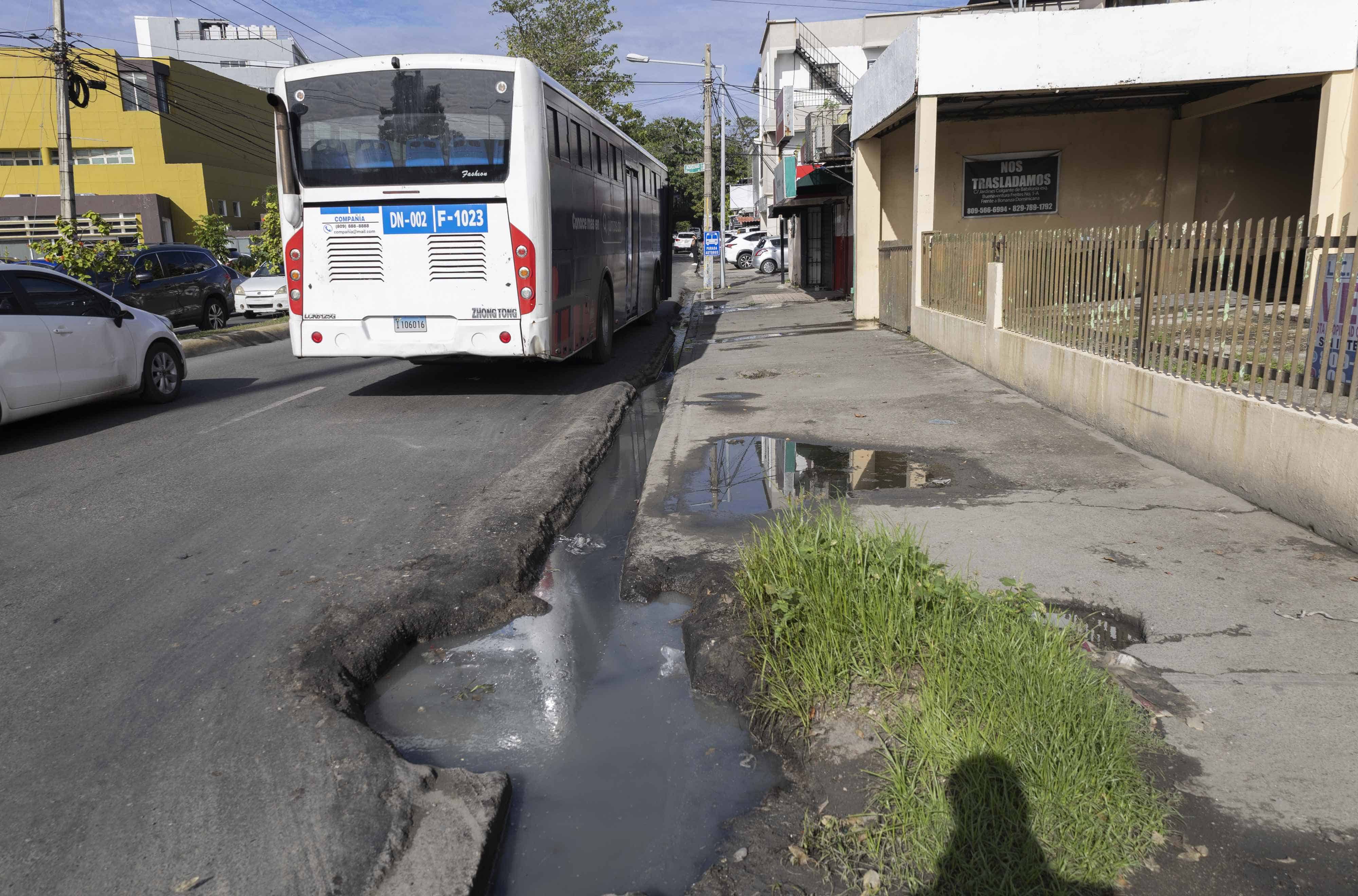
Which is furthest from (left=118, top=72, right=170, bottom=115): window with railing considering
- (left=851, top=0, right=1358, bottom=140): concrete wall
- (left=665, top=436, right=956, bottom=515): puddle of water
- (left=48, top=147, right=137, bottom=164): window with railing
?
(left=665, top=436, right=956, bottom=515): puddle of water

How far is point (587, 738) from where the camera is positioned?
386cm

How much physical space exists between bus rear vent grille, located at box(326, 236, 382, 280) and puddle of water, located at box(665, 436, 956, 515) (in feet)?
14.0

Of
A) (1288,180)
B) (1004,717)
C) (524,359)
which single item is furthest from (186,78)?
(1004,717)

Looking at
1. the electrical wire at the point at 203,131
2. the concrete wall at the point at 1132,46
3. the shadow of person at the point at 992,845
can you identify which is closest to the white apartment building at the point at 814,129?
the concrete wall at the point at 1132,46

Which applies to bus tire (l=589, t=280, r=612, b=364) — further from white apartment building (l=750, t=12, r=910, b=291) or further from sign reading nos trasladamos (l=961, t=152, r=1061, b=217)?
white apartment building (l=750, t=12, r=910, b=291)

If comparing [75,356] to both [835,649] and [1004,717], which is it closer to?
[835,649]

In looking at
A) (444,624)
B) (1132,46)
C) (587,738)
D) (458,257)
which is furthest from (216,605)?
(1132,46)

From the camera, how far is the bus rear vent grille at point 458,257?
10195 millimetres

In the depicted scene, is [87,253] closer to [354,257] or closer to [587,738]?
[354,257]

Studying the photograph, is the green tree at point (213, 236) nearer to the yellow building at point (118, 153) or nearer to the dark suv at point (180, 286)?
the yellow building at point (118, 153)

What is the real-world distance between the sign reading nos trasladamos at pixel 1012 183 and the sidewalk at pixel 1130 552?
7.94 metres

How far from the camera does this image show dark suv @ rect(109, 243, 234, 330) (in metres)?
18.6

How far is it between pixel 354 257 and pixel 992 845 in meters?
9.14

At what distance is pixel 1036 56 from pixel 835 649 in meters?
12.7
